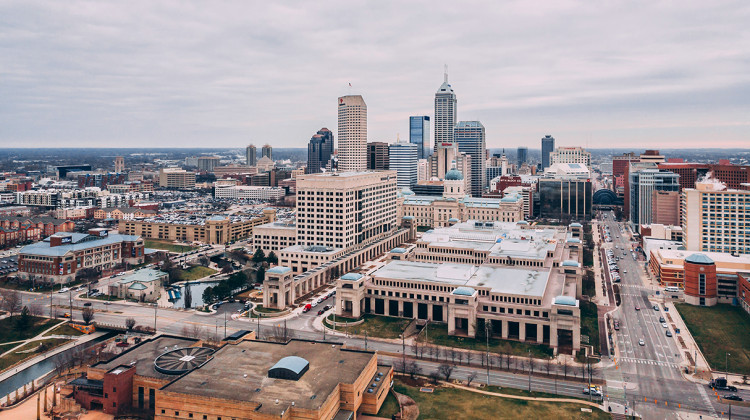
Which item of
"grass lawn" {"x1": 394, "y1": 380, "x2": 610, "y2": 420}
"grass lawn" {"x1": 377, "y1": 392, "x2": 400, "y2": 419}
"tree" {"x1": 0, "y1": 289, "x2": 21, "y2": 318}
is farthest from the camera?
"tree" {"x1": 0, "y1": 289, "x2": 21, "y2": 318}

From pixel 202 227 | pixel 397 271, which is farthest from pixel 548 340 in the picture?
pixel 202 227

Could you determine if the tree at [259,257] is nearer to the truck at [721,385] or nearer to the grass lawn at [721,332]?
the grass lawn at [721,332]

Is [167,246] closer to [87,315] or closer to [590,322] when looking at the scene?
[87,315]

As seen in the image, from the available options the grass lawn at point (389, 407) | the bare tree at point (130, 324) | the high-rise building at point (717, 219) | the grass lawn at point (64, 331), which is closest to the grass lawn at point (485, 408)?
the grass lawn at point (389, 407)

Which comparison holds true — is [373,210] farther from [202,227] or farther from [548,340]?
[548,340]

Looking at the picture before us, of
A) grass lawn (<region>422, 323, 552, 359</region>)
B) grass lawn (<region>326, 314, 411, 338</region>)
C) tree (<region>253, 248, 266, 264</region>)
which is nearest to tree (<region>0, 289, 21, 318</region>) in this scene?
tree (<region>253, 248, 266, 264</region>)

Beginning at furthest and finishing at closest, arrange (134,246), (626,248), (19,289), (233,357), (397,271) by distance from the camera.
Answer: (626,248) < (134,246) < (19,289) < (397,271) < (233,357)

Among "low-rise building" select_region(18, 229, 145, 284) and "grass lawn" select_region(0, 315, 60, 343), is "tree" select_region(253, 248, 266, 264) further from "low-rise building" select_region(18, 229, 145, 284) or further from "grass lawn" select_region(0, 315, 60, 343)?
"grass lawn" select_region(0, 315, 60, 343)
